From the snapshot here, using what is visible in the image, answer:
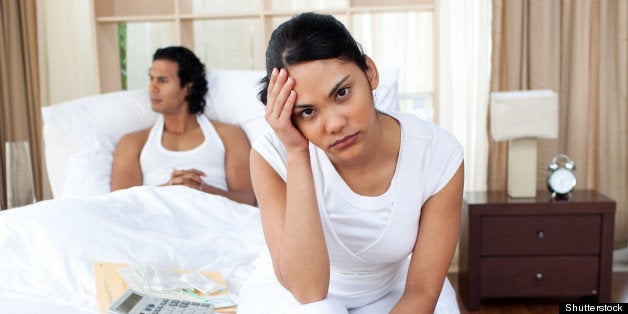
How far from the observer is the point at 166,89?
264 cm

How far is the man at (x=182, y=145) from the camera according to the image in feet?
8.15

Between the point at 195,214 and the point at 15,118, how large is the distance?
1649 mm

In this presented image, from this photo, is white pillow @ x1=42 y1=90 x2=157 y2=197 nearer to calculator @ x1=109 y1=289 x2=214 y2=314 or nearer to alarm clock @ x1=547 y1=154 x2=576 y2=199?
calculator @ x1=109 y1=289 x2=214 y2=314

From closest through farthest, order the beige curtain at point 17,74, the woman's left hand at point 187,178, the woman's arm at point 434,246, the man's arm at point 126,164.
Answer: the woman's arm at point 434,246 → the woman's left hand at point 187,178 → the man's arm at point 126,164 → the beige curtain at point 17,74

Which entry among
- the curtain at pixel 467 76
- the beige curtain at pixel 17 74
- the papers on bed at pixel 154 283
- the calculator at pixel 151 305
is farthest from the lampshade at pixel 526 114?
the beige curtain at pixel 17 74

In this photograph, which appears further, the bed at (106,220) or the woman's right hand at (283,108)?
the bed at (106,220)

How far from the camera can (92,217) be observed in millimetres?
1787

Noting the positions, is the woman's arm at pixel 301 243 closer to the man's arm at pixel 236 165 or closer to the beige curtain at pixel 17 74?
the man's arm at pixel 236 165

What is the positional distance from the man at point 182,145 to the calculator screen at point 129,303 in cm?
99

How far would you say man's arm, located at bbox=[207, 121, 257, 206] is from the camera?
7.94ft

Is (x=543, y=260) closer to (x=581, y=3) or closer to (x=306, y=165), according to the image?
(x=581, y=3)

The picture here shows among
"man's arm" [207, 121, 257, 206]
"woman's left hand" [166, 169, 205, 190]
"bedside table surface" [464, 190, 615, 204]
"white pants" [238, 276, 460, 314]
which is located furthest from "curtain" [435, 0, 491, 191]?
"white pants" [238, 276, 460, 314]

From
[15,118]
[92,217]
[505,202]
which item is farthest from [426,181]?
[15,118]

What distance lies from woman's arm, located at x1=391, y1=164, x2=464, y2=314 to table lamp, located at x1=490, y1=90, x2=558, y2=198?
1313 millimetres
